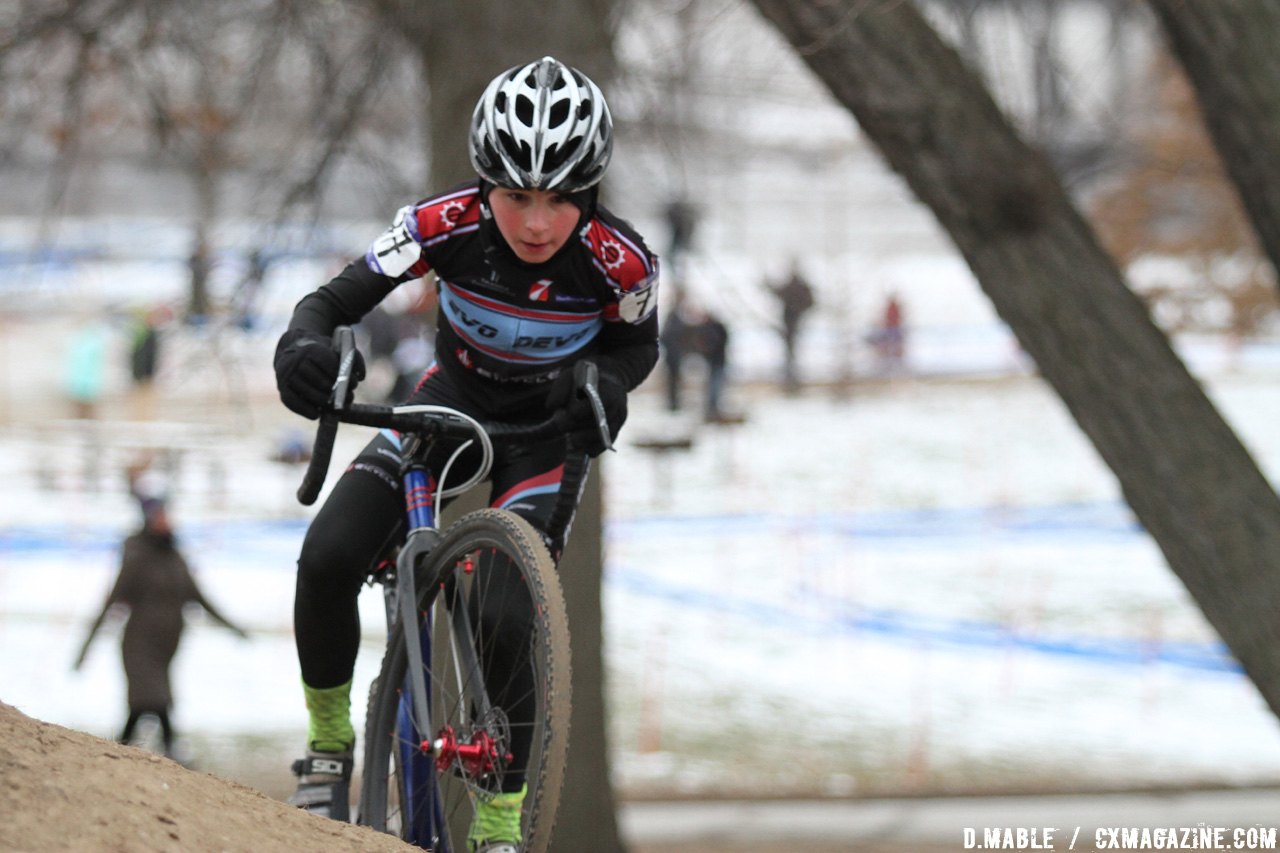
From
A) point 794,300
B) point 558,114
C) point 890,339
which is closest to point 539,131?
point 558,114

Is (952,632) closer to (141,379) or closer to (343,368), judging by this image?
(141,379)

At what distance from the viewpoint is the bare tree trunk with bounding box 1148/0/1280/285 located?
5938mm

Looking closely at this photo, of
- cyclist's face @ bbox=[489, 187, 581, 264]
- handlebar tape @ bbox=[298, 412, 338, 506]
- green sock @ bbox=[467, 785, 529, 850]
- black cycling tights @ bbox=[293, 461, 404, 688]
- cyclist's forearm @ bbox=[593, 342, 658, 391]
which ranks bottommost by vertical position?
green sock @ bbox=[467, 785, 529, 850]

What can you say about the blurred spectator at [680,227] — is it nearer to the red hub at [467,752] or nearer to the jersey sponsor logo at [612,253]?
the jersey sponsor logo at [612,253]

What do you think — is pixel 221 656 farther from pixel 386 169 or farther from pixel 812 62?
pixel 812 62

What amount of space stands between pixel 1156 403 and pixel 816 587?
11.2 meters

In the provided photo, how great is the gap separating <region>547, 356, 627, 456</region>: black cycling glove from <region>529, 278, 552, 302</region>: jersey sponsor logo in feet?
0.98

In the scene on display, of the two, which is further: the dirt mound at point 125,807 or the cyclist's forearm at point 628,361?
the cyclist's forearm at point 628,361

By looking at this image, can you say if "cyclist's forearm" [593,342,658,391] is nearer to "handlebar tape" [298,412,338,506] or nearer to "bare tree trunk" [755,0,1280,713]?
"handlebar tape" [298,412,338,506]

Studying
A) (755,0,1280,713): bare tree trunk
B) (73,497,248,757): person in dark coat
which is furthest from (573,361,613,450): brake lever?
(73,497,248,757): person in dark coat

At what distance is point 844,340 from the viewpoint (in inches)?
1200

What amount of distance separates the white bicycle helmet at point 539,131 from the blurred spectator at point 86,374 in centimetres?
2101

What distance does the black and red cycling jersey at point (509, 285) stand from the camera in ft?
13.8

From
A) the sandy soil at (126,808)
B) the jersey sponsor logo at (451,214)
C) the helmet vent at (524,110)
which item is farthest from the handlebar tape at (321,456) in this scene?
the helmet vent at (524,110)
